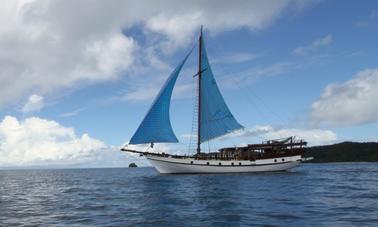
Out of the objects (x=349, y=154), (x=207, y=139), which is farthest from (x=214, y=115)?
(x=349, y=154)

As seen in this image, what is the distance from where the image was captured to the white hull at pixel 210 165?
194 feet

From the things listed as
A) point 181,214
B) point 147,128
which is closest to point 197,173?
point 147,128

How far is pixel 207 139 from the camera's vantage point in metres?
60.5

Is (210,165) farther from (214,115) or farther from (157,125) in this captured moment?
(157,125)

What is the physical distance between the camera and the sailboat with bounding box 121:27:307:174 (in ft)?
182

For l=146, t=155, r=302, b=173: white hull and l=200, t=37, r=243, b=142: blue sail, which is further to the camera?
l=200, t=37, r=243, b=142: blue sail

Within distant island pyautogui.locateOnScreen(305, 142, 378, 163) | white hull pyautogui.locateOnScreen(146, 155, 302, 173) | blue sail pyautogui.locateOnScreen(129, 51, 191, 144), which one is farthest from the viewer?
distant island pyautogui.locateOnScreen(305, 142, 378, 163)

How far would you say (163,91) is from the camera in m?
56.4

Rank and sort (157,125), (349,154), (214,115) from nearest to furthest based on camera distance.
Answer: (157,125)
(214,115)
(349,154)

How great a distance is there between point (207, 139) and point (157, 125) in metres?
8.77

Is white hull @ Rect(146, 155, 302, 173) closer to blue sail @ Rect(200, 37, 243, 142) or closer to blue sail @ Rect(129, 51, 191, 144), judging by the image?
blue sail @ Rect(200, 37, 243, 142)

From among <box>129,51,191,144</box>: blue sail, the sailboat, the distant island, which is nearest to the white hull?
the sailboat

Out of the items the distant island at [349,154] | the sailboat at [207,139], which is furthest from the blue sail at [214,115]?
the distant island at [349,154]

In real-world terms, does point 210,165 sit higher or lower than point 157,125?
lower
